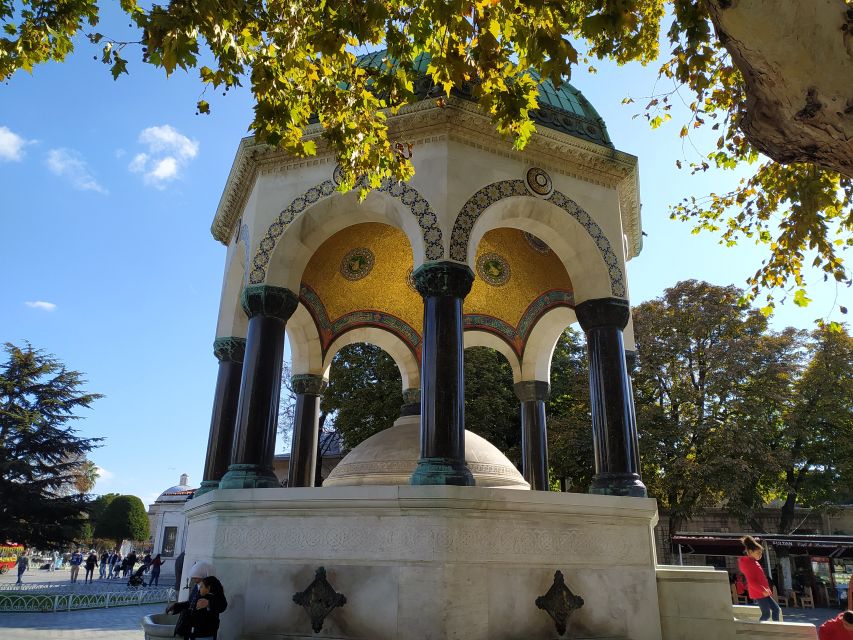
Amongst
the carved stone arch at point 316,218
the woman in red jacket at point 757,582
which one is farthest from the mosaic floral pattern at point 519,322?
the woman in red jacket at point 757,582

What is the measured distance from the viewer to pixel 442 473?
6227mm

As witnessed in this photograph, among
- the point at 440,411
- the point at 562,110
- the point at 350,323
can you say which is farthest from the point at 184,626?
the point at 562,110

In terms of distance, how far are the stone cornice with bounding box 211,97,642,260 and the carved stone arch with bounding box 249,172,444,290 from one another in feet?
1.98

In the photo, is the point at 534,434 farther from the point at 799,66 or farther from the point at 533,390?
the point at 799,66

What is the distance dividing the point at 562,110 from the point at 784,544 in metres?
17.7

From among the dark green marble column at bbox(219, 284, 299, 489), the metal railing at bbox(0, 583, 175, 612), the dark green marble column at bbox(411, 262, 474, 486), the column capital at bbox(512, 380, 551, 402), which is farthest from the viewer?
the metal railing at bbox(0, 583, 175, 612)

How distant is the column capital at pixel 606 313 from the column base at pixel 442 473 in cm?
310

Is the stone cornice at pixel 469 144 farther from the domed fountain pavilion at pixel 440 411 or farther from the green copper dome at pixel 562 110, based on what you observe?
the green copper dome at pixel 562 110

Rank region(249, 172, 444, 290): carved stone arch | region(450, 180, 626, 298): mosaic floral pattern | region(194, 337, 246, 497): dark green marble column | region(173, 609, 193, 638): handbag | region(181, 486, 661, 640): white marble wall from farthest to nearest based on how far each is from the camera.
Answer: region(194, 337, 246, 497): dark green marble column < region(249, 172, 444, 290): carved stone arch < region(450, 180, 626, 298): mosaic floral pattern < region(181, 486, 661, 640): white marble wall < region(173, 609, 193, 638): handbag

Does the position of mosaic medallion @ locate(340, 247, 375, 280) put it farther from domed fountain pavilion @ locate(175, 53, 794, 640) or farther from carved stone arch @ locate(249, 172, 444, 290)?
carved stone arch @ locate(249, 172, 444, 290)

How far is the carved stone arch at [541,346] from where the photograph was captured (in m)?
11.2

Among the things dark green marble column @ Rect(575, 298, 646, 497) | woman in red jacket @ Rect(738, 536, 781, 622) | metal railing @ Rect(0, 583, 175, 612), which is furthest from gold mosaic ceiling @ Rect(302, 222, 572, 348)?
metal railing @ Rect(0, 583, 175, 612)

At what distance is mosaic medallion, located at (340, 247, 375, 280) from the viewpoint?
36.4 ft

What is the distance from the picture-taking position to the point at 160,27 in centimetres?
429
